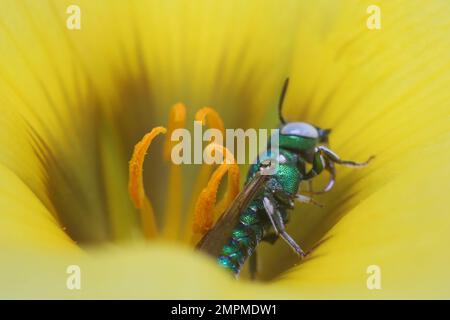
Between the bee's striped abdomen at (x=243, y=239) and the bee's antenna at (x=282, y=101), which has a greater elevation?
the bee's antenna at (x=282, y=101)

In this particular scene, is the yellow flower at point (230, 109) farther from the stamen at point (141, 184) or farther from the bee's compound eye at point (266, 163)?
the bee's compound eye at point (266, 163)

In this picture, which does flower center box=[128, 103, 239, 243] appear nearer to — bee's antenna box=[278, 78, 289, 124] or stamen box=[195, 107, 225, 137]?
stamen box=[195, 107, 225, 137]

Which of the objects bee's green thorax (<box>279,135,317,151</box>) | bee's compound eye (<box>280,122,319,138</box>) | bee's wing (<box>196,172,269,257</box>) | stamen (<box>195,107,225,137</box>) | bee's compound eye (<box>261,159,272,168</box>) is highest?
stamen (<box>195,107,225,137</box>)

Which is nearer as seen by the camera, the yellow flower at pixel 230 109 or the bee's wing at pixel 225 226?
the yellow flower at pixel 230 109

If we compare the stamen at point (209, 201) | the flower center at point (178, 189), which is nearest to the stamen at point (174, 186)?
the flower center at point (178, 189)

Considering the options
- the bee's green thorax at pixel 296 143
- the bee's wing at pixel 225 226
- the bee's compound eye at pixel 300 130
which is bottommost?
the bee's wing at pixel 225 226

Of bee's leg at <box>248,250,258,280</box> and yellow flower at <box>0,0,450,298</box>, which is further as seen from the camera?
bee's leg at <box>248,250,258,280</box>

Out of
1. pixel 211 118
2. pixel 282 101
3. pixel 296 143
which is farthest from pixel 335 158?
pixel 211 118

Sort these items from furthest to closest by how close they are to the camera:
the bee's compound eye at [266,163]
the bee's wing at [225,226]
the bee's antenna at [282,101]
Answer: the bee's antenna at [282,101], the bee's compound eye at [266,163], the bee's wing at [225,226]

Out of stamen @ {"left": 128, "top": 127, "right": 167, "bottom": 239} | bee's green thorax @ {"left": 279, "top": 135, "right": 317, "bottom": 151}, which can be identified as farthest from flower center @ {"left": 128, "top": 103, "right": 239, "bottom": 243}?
bee's green thorax @ {"left": 279, "top": 135, "right": 317, "bottom": 151}

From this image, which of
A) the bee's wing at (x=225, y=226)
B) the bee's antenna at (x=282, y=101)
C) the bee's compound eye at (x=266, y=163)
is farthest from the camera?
the bee's antenna at (x=282, y=101)
